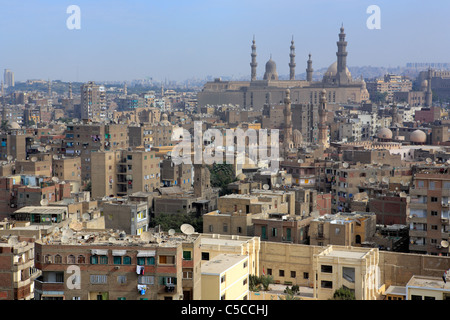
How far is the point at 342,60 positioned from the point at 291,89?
5.07 m

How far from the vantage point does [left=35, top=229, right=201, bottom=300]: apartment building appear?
7891 mm

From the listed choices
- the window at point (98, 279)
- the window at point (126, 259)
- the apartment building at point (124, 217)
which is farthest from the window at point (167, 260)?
the apartment building at point (124, 217)

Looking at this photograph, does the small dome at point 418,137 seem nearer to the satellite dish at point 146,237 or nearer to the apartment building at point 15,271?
the apartment building at point 15,271

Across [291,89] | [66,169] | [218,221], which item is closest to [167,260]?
[218,221]

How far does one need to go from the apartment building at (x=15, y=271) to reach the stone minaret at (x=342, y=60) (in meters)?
51.2

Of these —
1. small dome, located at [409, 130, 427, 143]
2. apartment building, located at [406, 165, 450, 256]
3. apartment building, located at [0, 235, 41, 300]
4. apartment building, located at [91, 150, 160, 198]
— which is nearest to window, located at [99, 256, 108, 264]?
apartment building, located at [0, 235, 41, 300]

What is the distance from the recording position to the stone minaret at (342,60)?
60375 mm

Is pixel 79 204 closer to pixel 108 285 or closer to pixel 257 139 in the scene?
pixel 108 285

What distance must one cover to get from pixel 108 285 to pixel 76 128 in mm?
17770

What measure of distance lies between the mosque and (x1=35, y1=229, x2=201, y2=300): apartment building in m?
51.7

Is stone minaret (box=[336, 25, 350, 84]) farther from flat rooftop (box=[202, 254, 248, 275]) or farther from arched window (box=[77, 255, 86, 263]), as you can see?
arched window (box=[77, 255, 86, 263])

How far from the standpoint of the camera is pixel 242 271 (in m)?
9.52
